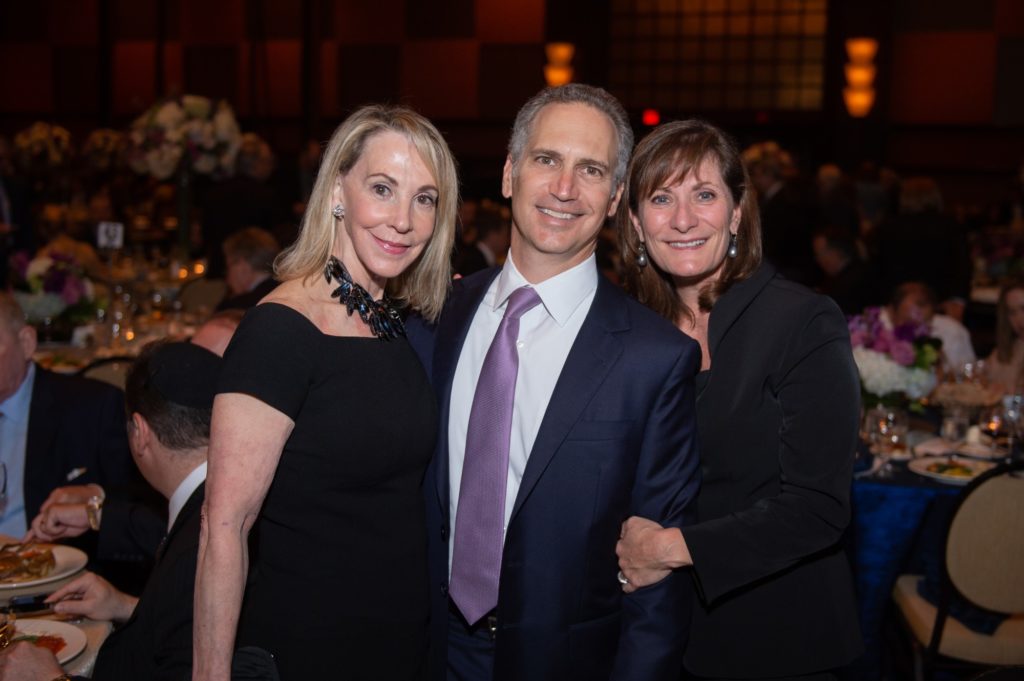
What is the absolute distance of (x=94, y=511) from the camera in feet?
8.76

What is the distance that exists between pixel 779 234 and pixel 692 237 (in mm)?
7495

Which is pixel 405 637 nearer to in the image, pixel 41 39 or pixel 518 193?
pixel 518 193

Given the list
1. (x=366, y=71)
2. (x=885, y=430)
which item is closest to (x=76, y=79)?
(x=366, y=71)

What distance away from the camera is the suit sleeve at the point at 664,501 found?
1.95 meters

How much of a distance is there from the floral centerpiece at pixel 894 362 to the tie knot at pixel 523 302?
2550mm

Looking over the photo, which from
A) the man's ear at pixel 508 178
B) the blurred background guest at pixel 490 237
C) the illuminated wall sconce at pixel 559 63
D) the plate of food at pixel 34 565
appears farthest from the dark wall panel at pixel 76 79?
the man's ear at pixel 508 178

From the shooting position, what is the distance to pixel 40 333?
5.91 meters

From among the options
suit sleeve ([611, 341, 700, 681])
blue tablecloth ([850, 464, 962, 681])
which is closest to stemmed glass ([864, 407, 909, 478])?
blue tablecloth ([850, 464, 962, 681])

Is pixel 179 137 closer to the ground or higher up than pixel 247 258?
higher up

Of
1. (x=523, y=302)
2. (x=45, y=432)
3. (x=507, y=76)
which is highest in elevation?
(x=507, y=76)

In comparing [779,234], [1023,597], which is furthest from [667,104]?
[1023,597]

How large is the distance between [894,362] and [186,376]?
9.99 feet

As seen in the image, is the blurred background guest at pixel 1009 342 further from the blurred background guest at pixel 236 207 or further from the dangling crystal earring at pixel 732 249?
the blurred background guest at pixel 236 207

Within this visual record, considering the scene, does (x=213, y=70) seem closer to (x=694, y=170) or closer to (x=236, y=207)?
(x=236, y=207)
